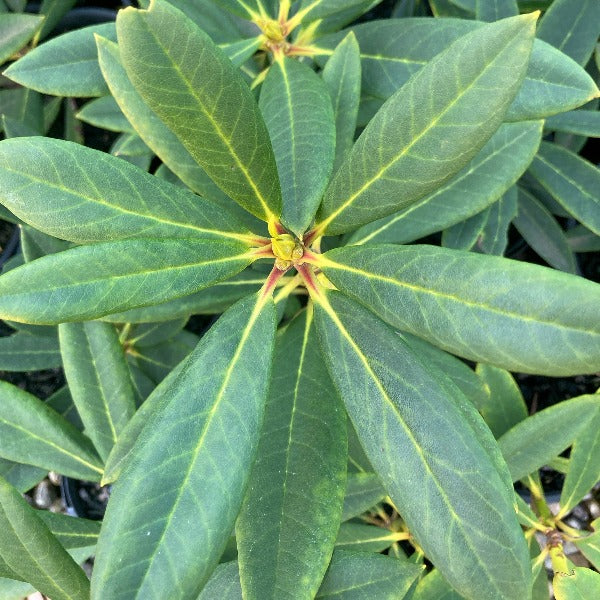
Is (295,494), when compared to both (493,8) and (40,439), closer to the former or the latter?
(40,439)

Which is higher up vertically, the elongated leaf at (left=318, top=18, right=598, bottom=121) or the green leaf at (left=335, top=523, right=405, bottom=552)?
the elongated leaf at (left=318, top=18, right=598, bottom=121)

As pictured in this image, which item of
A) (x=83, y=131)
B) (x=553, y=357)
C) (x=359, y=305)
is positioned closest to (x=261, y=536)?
(x=359, y=305)

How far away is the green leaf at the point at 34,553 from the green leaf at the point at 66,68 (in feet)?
1.78

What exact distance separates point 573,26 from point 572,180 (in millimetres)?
246

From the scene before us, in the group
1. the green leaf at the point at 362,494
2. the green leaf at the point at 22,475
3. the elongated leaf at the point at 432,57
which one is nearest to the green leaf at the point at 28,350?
the green leaf at the point at 22,475

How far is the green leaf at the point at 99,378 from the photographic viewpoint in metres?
0.93

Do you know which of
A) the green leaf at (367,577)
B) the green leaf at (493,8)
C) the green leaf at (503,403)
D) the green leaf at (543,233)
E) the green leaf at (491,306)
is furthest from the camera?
the green leaf at (543,233)

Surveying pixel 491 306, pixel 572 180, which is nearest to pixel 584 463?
pixel 572 180

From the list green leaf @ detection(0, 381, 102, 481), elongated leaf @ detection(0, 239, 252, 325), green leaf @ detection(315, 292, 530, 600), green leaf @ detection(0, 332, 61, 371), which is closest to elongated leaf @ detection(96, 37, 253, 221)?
elongated leaf @ detection(0, 239, 252, 325)

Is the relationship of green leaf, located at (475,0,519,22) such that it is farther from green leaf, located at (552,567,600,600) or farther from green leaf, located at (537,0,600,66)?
green leaf, located at (552,567,600,600)

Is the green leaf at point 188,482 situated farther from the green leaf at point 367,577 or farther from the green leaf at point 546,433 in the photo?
the green leaf at point 546,433

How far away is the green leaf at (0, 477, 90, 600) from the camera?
70 centimetres

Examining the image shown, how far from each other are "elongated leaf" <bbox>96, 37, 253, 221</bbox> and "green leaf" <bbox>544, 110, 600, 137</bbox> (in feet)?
1.92

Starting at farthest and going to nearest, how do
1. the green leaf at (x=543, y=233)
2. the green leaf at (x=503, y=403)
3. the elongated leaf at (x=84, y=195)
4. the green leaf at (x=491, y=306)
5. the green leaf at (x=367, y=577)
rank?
1. the green leaf at (x=543, y=233)
2. the green leaf at (x=503, y=403)
3. the green leaf at (x=367, y=577)
4. the elongated leaf at (x=84, y=195)
5. the green leaf at (x=491, y=306)
